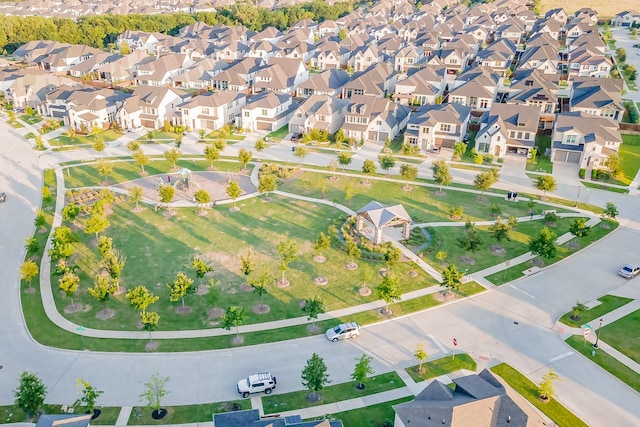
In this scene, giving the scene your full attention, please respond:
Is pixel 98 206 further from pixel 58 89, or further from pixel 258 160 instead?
pixel 58 89

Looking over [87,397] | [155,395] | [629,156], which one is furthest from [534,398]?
[629,156]

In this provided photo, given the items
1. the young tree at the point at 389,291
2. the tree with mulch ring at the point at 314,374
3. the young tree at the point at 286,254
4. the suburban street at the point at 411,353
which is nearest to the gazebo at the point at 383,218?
the young tree at the point at 286,254

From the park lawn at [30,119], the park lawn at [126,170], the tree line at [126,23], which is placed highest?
the tree line at [126,23]

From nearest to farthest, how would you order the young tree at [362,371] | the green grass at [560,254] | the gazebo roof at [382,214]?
the young tree at [362,371] < the green grass at [560,254] < the gazebo roof at [382,214]

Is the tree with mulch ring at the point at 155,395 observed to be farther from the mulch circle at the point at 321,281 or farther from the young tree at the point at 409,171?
the young tree at the point at 409,171

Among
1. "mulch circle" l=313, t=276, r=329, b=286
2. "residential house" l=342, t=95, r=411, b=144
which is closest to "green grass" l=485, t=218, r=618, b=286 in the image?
"mulch circle" l=313, t=276, r=329, b=286

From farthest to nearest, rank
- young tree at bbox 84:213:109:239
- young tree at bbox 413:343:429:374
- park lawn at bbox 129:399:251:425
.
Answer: young tree at bbox 84:213:109:239 < young tree at bbox 413:343:429:374 < park lawn at bbox 129:399:251:425

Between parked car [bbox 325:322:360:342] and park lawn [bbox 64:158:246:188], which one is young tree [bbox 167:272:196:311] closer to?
parked car [bbox 325:322:360:342]
